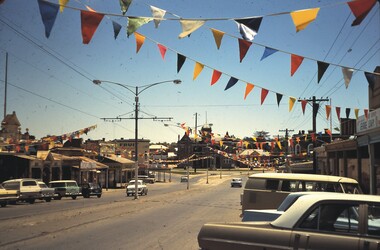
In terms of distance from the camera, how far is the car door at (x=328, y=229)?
5234 millimetres

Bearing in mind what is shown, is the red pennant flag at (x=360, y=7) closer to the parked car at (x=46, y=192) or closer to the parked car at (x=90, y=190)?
the parked car at (x=46, y=192)

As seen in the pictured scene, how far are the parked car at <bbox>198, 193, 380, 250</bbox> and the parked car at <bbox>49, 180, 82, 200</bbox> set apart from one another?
114 feet

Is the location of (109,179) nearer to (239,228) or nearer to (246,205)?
(246,205)

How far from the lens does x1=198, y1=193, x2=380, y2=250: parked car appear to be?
5250mm

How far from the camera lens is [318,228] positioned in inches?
216

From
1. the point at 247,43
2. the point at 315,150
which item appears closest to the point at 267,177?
the point at 247,43

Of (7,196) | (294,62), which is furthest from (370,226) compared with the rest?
(7,196)

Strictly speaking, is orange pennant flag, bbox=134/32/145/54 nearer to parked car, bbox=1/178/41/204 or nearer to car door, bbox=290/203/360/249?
car door, bbox=290/203/360/249

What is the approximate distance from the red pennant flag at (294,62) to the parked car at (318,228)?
754cm

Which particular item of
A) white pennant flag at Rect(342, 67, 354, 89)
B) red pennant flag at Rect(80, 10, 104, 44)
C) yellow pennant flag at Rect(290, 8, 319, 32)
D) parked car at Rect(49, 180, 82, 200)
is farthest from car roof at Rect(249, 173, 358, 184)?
parked car at Rect(49, 180, 82, 200)

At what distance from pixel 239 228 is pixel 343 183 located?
9187 millimetres

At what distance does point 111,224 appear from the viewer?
15.8m

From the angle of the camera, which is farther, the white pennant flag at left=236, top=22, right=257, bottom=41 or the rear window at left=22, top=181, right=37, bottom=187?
the rear window at left=22, top=181, right=37, bottom=187

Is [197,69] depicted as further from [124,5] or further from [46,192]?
[46,192]
